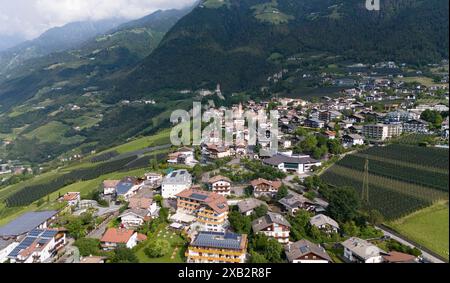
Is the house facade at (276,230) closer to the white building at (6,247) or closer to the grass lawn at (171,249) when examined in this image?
the grass lawn at (171,249)

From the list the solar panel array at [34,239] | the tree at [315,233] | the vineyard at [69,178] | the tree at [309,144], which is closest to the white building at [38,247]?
the solar panel array at [34,239]

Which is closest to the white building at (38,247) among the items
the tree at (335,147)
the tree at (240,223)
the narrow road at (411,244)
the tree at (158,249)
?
the tree at (158,249)

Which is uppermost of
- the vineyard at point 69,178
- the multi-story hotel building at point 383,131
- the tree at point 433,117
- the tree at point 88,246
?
the tree at point 433,117

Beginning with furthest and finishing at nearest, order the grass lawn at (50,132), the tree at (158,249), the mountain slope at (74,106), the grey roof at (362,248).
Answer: the grass lawn at (50,132), the mountain slope at (74,106), the tree at (158,249), the grey roof at (362,248)

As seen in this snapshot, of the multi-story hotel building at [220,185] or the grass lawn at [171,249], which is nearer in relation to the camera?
the grass lawn at [171,249]

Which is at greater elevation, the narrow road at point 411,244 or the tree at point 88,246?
the tree at point 88,246

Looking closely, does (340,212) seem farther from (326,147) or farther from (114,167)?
(114,167)

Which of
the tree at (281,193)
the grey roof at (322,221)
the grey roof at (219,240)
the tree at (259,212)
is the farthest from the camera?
the tree at (281,193)
